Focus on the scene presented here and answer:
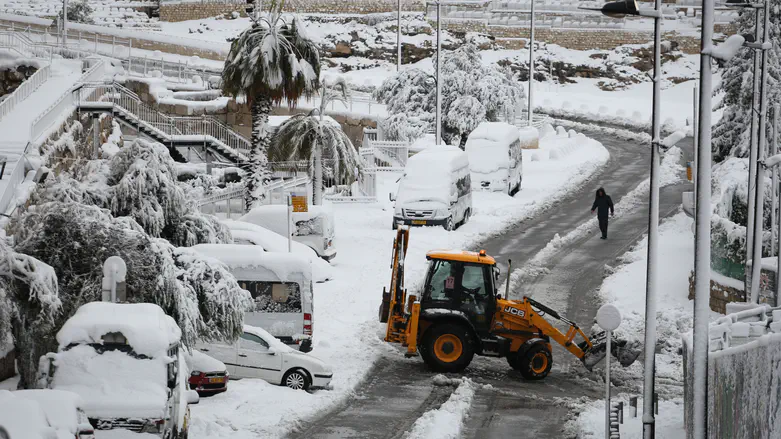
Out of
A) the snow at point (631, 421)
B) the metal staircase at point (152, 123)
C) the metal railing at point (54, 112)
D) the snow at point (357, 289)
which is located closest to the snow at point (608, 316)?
the snow at point (631, 421)

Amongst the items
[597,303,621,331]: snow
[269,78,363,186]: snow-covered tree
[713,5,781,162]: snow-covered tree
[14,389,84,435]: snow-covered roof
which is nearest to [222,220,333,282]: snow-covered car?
[269,78,363,186]: snow-covered tree

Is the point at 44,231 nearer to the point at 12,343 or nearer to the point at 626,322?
the point at 12,343

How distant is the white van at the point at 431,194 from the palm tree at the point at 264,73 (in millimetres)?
4275

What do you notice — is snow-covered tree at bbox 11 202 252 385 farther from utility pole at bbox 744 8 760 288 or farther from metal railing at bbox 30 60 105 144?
metal railing at bbox 30 60 105 144

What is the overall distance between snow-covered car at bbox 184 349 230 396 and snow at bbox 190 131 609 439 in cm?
20

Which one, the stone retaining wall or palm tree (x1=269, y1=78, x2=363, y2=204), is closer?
palm tree (x1=269, y1=78, x2=363, y2=204)

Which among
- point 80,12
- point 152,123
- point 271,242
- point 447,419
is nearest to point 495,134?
point 152,123

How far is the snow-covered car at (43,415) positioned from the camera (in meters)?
10.8

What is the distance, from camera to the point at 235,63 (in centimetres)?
3438

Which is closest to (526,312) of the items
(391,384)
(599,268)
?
(391,384)

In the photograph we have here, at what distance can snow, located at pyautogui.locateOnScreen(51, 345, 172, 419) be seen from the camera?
1412 cm

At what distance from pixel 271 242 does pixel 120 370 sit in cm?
1422

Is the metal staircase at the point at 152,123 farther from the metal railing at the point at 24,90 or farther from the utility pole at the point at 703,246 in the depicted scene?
the utility pole at the point at 703,246

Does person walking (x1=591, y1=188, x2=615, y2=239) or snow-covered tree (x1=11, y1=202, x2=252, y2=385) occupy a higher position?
snow-covered tree (x1=11, y1=202, x2=252, y2=385)
